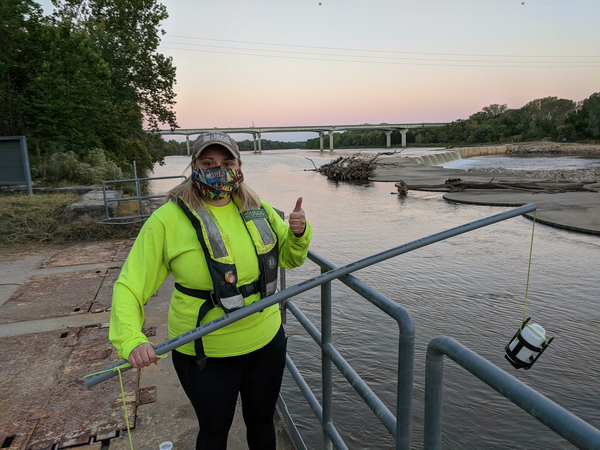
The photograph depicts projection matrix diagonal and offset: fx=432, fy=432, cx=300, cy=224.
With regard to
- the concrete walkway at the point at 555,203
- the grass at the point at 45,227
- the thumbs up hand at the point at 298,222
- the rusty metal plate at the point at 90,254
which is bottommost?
the concrete walkway at the point at 555,203

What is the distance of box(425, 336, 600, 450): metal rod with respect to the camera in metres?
0.83

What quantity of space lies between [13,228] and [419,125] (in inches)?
3900

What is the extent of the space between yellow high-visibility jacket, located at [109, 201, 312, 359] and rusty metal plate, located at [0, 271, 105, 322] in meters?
3.36

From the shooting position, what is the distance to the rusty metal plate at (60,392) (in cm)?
272

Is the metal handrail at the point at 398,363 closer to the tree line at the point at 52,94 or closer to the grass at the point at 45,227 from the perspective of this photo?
the grass at the point at 45,227

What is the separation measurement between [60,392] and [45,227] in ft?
21.4

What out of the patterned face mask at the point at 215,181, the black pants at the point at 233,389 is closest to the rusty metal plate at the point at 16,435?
the black pants at the point at 233,389

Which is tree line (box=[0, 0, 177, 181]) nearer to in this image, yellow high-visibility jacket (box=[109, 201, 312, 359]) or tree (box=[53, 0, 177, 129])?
tree (box=[53, 0, 177, 129])

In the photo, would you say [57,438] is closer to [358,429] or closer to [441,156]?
[358,429]

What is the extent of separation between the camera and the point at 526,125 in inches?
3644

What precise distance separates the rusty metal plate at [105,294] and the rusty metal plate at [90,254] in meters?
0.91

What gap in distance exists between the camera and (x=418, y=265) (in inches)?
314

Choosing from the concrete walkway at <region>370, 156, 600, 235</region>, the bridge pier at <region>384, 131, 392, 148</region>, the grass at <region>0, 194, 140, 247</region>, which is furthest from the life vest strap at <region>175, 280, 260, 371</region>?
the bridge pier at <region>384, 131, 392, 148</region>

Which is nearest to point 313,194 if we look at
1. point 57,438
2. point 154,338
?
point 154,338
